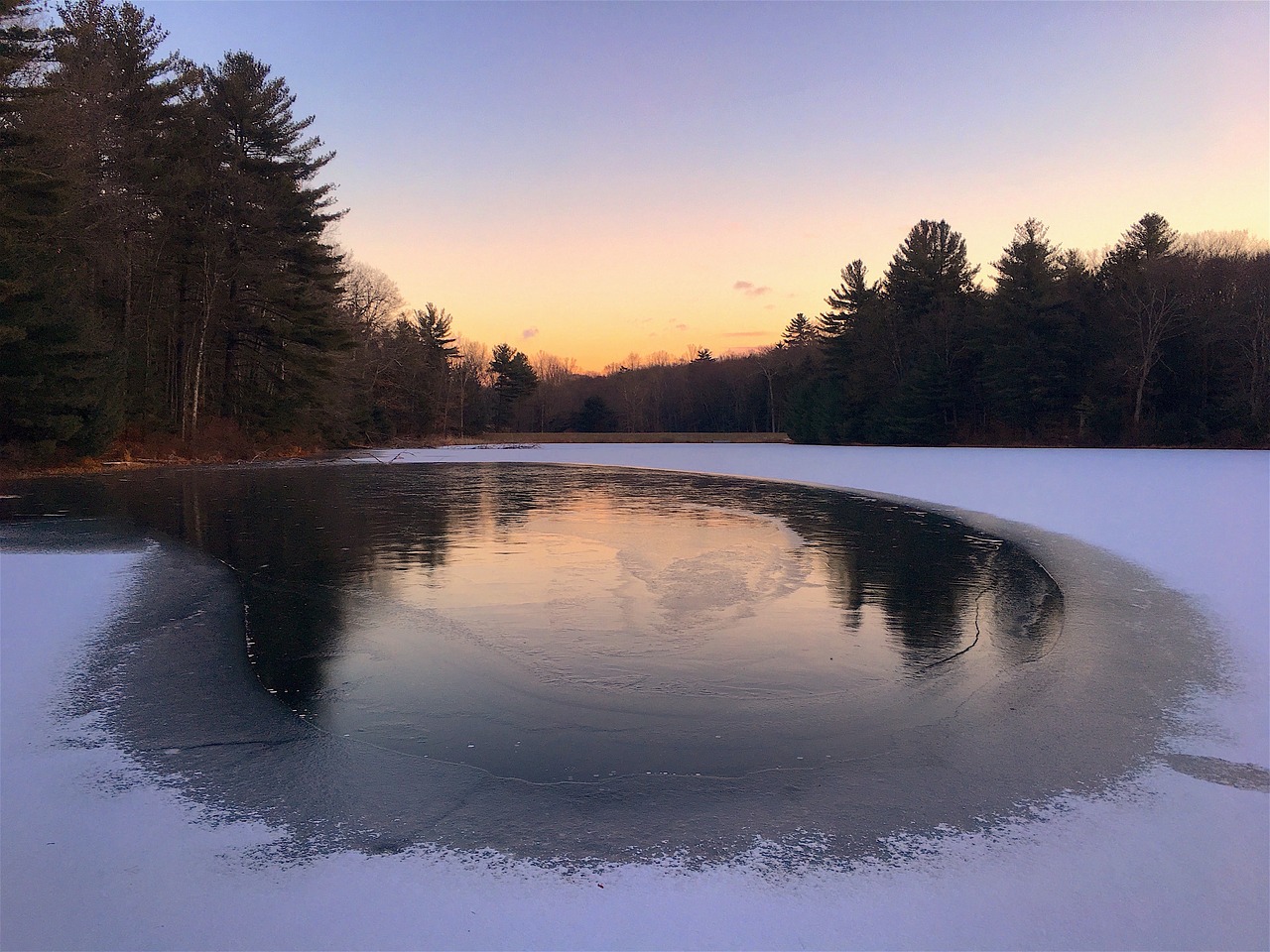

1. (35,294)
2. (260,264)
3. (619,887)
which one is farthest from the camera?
(260,264)

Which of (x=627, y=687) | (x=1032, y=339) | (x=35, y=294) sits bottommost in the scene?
(x=627, y=687)

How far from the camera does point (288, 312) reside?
35062 mm

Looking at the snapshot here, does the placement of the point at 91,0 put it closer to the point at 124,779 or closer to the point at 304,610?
the point at 304,610

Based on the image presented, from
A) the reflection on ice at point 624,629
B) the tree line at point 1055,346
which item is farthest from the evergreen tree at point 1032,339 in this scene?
the reflection on ice at point 624,629

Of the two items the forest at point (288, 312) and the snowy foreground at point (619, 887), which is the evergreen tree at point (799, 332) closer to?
the forest at point (288, 312)

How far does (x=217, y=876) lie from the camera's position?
123 inches

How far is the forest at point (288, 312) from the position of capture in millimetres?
21688

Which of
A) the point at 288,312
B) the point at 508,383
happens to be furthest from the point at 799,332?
the point at 288,312

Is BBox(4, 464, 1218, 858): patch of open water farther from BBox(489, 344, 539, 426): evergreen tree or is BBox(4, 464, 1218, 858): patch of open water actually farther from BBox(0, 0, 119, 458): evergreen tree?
BBox(489, 344, 539, 426): evergreen tree

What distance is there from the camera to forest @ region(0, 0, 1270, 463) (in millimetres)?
21688

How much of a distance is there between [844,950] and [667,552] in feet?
27.3

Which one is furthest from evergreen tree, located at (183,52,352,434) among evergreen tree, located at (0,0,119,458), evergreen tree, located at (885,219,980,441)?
evergreen tree, located at (885,219,980,441)

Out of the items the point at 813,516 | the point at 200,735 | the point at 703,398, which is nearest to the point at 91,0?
the point at 813,516

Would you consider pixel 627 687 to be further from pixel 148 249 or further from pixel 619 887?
pixel 148 249
